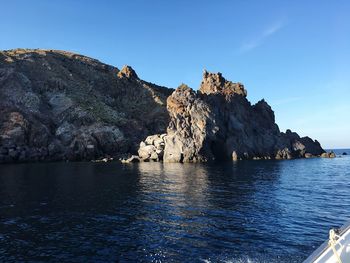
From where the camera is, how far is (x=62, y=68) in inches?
7210

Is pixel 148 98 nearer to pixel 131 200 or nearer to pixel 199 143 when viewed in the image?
pixel 199 143

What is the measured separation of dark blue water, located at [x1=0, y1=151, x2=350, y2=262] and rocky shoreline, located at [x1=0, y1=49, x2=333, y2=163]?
67.8 meters

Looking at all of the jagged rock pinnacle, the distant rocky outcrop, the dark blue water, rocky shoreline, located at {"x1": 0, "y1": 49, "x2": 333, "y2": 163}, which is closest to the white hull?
the dark blue water

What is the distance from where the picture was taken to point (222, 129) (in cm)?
13125

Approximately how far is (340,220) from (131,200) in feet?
83.9

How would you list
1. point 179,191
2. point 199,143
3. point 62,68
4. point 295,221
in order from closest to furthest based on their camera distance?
point 295,221 → point 179,191 → point 199,143 → point 62,68

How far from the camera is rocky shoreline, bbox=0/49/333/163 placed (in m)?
124

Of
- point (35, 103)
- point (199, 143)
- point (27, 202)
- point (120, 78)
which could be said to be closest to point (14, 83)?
point (35, 103)

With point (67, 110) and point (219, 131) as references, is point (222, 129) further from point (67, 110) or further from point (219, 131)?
point (67, 110)

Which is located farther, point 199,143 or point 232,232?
point 199,143

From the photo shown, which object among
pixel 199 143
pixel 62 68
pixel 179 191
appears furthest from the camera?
pixel 62 68

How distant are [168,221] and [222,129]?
100053 mm

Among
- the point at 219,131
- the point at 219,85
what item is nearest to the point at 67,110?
the point at 219,131

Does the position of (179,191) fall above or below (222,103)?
below
